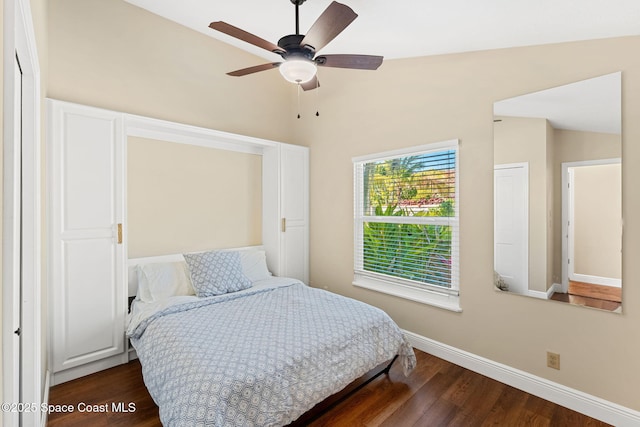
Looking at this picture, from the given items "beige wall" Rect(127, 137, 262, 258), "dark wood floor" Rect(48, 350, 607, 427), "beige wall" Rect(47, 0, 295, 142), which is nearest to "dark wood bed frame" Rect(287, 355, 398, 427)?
"dark wood floor" Rect(48, 350, 607, 427)

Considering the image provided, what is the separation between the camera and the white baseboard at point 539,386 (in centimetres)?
197

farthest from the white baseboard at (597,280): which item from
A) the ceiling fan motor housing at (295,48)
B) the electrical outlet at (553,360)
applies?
the ceiling fan motor housing at (295,48)

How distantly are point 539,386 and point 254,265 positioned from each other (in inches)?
107

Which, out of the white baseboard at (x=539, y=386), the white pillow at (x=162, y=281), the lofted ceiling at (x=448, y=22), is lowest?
the white baseboard at (x=539, y=386)

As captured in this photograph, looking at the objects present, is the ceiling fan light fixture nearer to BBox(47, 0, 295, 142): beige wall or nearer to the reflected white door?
the reflected white door

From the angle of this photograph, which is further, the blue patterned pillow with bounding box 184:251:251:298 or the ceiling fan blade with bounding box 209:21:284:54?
the blue patterned pillow with bounding box 184:251:251:298

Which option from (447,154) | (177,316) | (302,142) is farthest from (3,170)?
Answer: (302,142)

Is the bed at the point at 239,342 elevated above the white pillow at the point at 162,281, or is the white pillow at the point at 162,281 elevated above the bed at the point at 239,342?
the white pillow at the point at 162,281

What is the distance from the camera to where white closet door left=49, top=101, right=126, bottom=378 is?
7.66ft

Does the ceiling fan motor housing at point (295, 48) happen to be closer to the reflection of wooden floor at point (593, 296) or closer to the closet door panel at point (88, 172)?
the closet door panel at point (88, 172)

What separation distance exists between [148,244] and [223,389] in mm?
2009

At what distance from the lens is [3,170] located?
78cm

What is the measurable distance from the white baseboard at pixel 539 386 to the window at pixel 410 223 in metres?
0.41

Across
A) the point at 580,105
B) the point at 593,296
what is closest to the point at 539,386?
the point at 593,296
